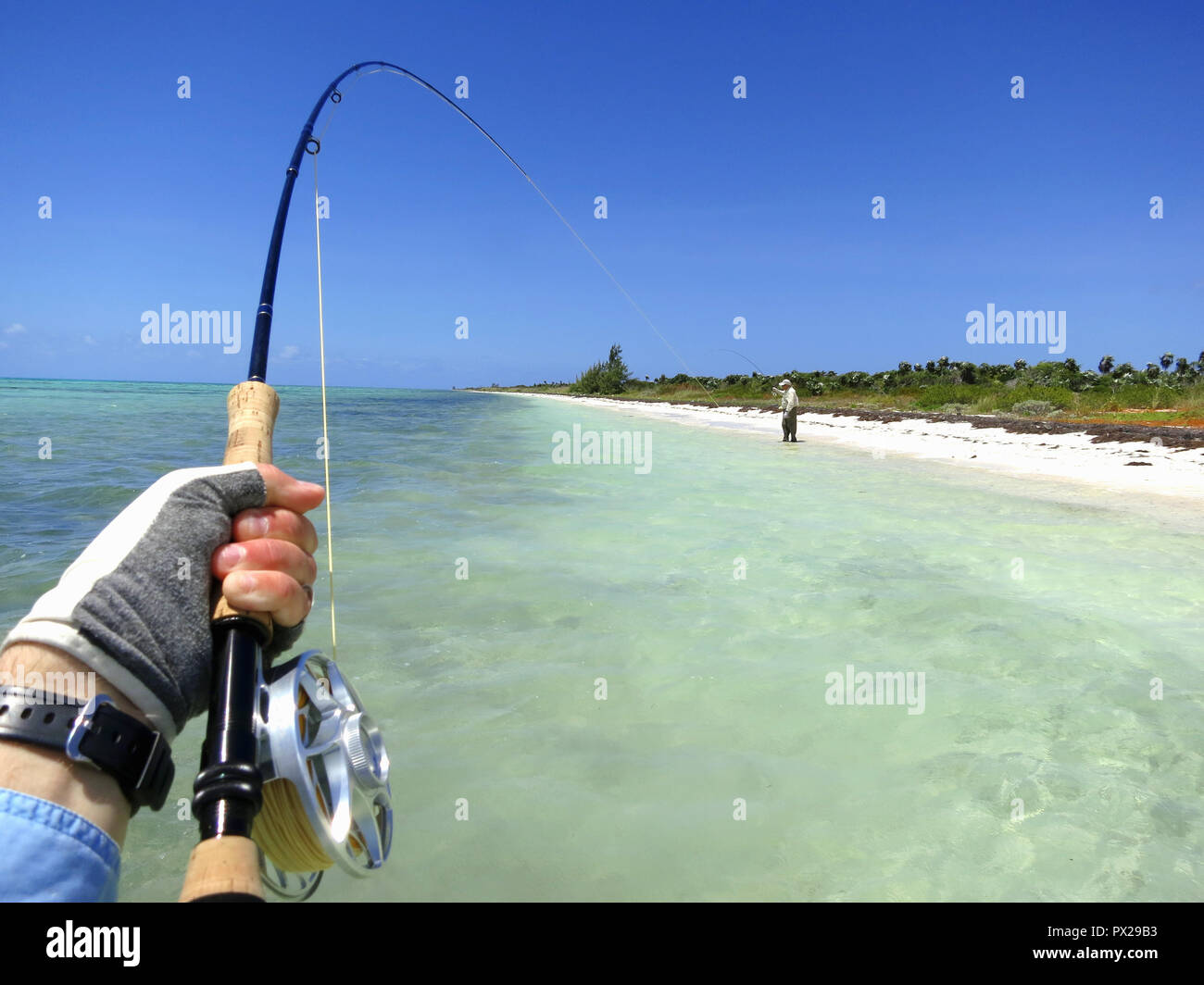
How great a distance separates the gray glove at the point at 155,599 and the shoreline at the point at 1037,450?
1057 cm

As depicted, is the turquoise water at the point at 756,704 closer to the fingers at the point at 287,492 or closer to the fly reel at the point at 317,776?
the fly reel at the point at 317,776

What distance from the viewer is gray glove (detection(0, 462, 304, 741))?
1037 mm

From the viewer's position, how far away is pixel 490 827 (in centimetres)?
234

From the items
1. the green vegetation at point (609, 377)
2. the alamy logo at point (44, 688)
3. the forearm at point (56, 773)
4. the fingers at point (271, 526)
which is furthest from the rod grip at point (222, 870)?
the green vegetation at point (609, 377)

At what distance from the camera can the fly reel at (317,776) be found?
1260 mm

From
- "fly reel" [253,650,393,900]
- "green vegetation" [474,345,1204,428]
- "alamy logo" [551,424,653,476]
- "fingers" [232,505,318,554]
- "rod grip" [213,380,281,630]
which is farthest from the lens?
"green vegetation" [474,345,1204,428]

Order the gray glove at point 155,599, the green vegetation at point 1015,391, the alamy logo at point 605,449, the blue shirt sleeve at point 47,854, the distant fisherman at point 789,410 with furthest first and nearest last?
the green vegetation at point 1015,391 < the distant fisherman at point 789,410 < the alamy logo at point 605,449 < the gray glove at point 155,599 < the blue shirt sleeve at point 47,854

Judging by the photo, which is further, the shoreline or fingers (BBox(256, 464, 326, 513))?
the shoreline

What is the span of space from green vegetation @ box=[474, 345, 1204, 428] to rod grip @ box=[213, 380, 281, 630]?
21.1 metres

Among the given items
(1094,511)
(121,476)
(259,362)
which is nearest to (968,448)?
(1094,511)

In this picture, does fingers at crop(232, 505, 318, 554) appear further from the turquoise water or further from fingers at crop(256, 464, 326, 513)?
the turquoise water

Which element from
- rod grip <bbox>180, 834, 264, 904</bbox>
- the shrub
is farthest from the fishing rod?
the shrub

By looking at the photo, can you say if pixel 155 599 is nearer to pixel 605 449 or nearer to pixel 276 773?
pixel 276 773
